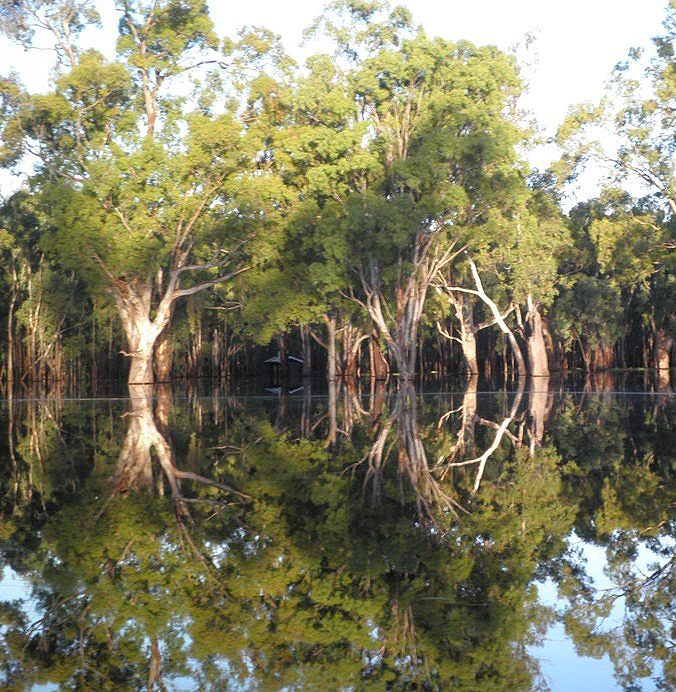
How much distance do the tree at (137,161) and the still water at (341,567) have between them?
2434 centimetres

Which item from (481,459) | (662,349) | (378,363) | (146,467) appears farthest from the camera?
(662,349)

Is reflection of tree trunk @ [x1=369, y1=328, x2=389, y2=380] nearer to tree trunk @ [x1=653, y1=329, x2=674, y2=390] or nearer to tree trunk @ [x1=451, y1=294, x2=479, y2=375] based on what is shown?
tree trunk @ [x1=451, y1=294, x2=479, y2=375]

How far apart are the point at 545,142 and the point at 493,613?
4400cm

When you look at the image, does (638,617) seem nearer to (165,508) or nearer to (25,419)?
(165,508)

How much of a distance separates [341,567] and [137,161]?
106 feet

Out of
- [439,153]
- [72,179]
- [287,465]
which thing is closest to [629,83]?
[439,153]

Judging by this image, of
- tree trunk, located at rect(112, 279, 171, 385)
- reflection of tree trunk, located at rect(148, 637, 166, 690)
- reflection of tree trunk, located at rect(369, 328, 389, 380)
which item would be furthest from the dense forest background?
reflection of tree trunk, located at rect(148, 637, 166, 690)

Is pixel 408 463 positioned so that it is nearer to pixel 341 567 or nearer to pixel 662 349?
pixel 341 567

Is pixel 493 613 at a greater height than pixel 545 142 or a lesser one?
lesser

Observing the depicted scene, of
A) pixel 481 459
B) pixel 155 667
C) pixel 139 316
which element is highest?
pixel 139 316

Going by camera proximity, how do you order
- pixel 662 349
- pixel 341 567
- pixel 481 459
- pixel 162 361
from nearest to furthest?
pixel 341 567 < pixel 481 459 < pixel 162 361 < pixel 662 349

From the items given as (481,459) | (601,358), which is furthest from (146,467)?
(601,358)

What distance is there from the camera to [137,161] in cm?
3641

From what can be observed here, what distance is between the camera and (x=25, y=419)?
875 inches
